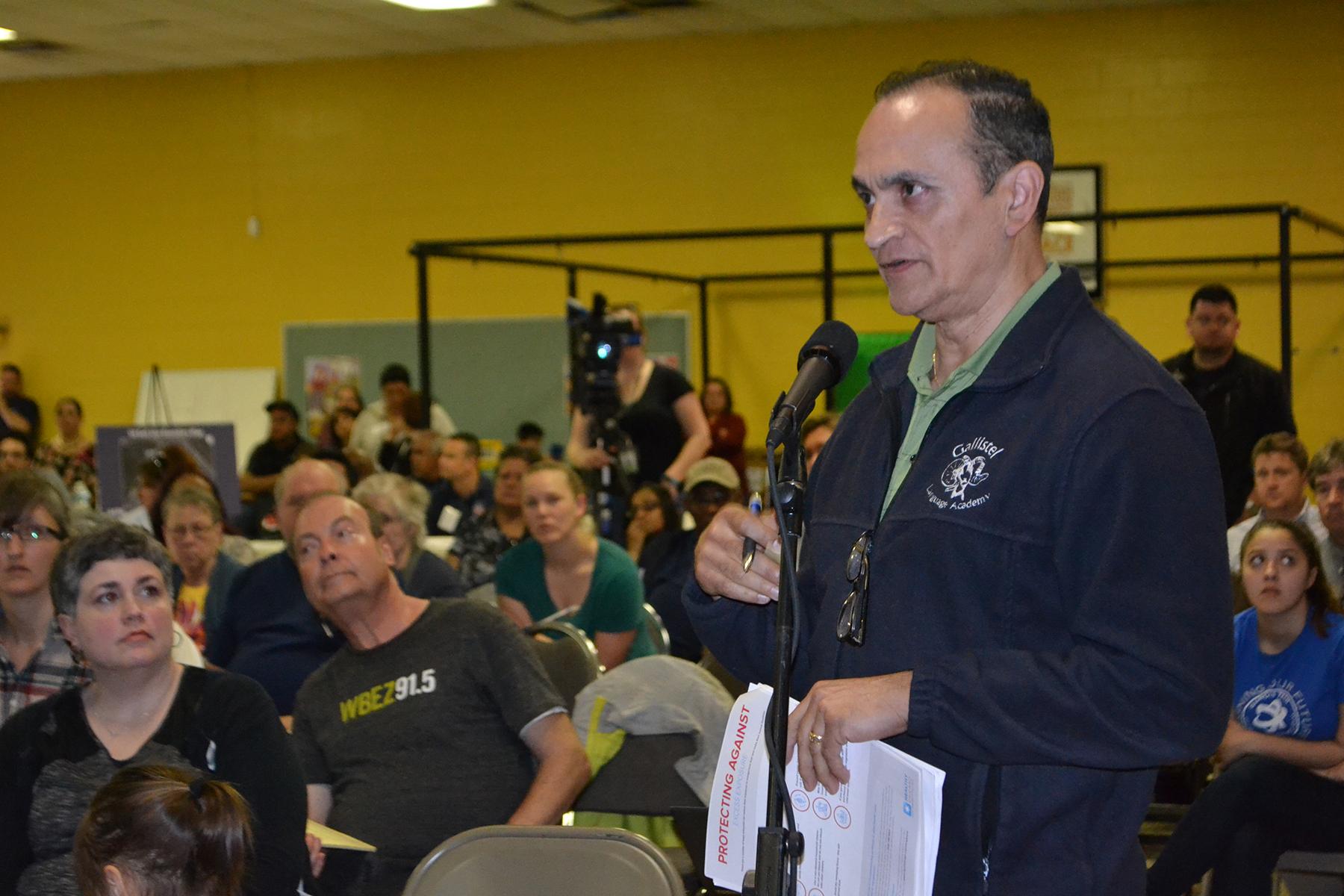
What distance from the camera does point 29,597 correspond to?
9.99 ft

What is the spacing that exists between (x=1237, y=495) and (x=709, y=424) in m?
3.85

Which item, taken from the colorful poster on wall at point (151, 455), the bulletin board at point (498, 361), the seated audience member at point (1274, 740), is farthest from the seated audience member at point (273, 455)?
the seated audience member at point (1274, 740)

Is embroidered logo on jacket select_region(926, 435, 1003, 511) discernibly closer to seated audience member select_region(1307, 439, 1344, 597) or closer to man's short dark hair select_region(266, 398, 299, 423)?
seated audience member select_region(1307, 439, 1344, 597)

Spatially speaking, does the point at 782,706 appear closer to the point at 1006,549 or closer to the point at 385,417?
the point at 1006,549

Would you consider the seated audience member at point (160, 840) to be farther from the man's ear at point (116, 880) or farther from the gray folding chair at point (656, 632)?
the gray folding chair at point (656, 632)

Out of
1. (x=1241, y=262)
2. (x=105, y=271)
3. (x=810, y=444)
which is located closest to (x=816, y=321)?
(x=1241, y=262)

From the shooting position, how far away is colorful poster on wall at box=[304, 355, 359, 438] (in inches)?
421

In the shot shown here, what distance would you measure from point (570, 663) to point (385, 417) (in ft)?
19.9

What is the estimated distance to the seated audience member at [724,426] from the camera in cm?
889

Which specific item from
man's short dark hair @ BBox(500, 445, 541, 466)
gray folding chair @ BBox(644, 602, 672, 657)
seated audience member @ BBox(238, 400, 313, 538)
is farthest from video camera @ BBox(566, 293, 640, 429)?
seated audience member @ BBox(238, 400, 313, 538)

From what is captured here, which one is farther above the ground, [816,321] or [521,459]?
[816,321]

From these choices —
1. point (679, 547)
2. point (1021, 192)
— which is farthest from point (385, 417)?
point (1021, 192)

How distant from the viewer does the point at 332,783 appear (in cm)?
290

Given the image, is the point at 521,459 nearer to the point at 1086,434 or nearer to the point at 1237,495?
the point at 1237,495
